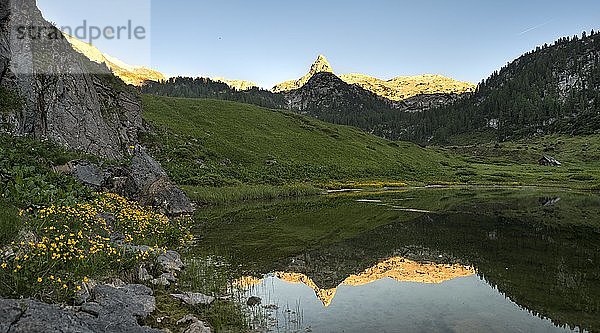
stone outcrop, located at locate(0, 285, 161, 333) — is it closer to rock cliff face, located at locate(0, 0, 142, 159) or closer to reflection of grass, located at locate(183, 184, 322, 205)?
rock cliff face, located at locate(0, 0, 142, 159)

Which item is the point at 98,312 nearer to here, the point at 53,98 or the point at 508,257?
the point at 508,257

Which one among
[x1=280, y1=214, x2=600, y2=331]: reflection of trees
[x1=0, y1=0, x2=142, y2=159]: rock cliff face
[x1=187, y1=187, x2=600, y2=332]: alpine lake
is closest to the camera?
[x1=187, y1=187, x2=600, y2=332]: alpine lake

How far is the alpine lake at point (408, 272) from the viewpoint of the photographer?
521 inches

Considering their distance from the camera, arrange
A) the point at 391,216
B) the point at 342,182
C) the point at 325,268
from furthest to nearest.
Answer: the point at 342,182 → the point at 391,216 → the point at 325,268

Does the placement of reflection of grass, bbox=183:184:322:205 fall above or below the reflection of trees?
above

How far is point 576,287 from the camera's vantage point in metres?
16.5

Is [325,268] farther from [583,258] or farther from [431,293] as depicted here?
[583,258]

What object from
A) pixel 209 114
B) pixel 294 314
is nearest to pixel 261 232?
pixel 294 314

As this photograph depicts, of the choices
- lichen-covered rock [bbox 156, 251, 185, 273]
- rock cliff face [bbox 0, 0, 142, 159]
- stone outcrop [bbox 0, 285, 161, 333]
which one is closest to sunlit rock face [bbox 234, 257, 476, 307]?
lichen-covered rock [bbox 156, 251, 185, 273]

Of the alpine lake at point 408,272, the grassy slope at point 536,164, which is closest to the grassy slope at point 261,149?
the grassy slope at point 536,164

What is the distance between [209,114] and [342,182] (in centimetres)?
4948

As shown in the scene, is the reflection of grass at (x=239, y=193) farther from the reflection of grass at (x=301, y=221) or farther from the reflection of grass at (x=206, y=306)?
the reflection of grass at (x=206, y=306)

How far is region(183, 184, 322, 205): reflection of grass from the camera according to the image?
166 feet

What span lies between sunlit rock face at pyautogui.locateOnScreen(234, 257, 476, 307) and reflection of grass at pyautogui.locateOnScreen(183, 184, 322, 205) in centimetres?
3283
